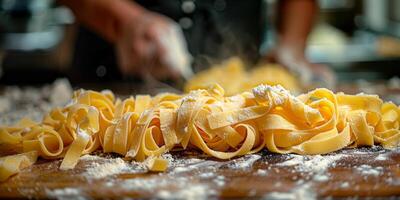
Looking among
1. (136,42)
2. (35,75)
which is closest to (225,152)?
(136,42)

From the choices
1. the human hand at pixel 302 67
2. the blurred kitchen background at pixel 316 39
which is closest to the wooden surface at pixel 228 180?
the human hand at pixel 302 67

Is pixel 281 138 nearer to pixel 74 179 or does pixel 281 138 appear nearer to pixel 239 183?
pixel 239 183

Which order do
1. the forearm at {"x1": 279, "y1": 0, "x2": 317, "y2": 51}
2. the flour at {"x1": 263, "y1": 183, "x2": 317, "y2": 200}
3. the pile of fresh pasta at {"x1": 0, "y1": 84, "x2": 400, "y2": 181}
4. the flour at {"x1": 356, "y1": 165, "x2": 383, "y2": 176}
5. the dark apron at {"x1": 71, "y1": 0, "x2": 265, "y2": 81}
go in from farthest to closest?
the forearm at {"x1": 279, "y1": 0, "x2": 317, "y2": 51}
the dark apron at {"x1": 71, "y1": 0, "x2": 265, "y2": 81}
the pile of fresh pasta at {"x1": 0, "y1": 84, "x2": 400, "y2": 181}
the flour at {"x1": 356, "y1": 165, "x2": 383, "y2": 176}
the flour at {"x1": 263, "y1": 183, "x2": 317, "y2": 200}

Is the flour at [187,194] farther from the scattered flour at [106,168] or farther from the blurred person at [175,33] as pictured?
the blurred person at [175,33]

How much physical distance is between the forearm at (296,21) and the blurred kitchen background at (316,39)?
27 centimetres

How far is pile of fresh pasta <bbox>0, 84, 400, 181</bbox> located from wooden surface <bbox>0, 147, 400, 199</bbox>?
0.04 meters

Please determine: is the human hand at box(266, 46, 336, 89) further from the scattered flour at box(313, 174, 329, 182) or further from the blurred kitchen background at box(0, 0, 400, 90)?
the scattered flour at box(313, 174, 329, 182)

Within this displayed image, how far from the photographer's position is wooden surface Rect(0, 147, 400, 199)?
3.25 feet

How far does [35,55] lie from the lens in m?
3.68

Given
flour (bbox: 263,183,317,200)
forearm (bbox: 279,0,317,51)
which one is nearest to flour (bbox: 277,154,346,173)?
flour (bbox: 263,183,317,200)

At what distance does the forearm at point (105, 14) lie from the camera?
2422 millimetres

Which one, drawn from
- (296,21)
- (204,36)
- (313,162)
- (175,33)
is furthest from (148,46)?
(313,162)

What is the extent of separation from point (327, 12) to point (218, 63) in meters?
1.57

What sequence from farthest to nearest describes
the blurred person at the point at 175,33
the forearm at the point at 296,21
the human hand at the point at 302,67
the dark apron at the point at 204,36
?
the forearm at the point at 296,21
the dark apron at the point at 204,36
the human hand at the point at 302,67
the blurred person at the point at 175,33
